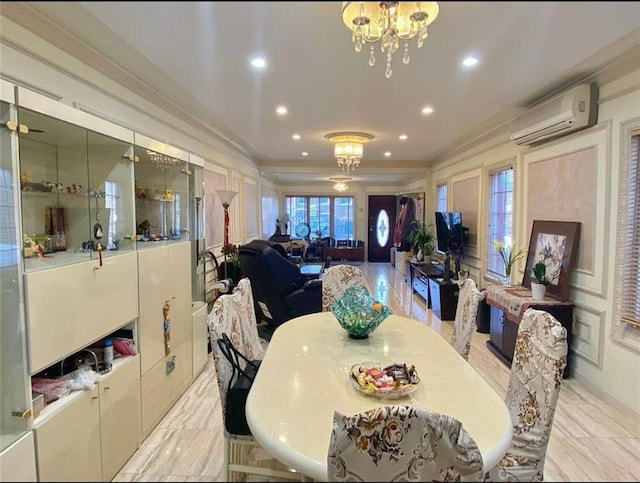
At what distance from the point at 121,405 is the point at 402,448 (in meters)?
1.63

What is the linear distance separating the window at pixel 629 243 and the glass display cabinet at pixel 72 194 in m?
3.48

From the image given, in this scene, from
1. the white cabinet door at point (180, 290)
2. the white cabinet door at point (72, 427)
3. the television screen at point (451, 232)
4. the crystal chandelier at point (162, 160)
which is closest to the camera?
the white cabinet door at point (72, 427)

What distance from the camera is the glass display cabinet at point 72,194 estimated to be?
6.23ft

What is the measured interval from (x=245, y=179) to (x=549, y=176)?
15.8 feet

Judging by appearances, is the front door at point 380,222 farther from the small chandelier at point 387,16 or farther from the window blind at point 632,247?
the small chandelier at point 387,16

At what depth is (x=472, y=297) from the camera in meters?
2.37

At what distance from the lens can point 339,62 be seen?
256cm

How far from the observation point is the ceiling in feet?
2.12

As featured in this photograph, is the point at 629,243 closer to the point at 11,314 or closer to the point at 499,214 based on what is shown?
the point at 499,214

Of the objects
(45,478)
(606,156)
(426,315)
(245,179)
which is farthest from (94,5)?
(245,179)

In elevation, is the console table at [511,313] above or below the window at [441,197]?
below

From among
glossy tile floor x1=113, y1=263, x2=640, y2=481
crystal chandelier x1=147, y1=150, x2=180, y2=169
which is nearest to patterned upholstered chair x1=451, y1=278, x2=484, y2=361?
glossy tile floor x1=113, y1=263, x2=640, y2=481

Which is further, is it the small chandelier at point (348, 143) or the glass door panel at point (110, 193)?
the small chandelier at point (348, 143)

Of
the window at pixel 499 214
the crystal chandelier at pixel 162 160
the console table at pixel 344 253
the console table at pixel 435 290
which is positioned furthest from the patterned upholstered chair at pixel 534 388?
the console table at pixel 344 253
